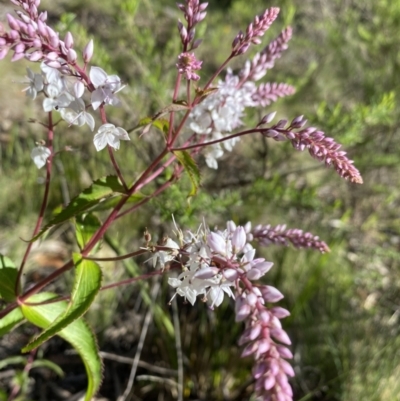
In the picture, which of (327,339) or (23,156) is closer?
(327,339)

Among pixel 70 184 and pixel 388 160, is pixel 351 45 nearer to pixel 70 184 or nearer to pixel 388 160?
pixel 388 160

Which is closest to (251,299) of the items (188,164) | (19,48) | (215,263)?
(215,263)

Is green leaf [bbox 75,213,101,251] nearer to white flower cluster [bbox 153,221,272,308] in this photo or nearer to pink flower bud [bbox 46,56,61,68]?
white flower cluster [bbox 153,221,272,308]

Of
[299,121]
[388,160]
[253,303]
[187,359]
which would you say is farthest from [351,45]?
[253,303]

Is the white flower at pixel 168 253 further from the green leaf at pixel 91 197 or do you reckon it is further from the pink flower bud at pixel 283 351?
the pink flower bud at pixel 283 351

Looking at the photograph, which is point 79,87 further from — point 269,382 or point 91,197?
point 269,382

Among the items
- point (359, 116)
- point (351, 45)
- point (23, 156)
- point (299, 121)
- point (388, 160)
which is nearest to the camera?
point (299, 121)

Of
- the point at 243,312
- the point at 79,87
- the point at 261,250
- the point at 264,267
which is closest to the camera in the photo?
the point at 243,312
